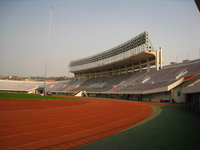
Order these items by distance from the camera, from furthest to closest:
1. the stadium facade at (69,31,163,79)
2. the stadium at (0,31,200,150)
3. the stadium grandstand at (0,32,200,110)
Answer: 1. the stadium facade at (69,31,163,79)
2. the stadium grandstand at (0,32,200,110)
3. the stadium at (0,31,200,150)

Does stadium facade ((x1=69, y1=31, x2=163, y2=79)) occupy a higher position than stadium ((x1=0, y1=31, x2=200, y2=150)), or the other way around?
stadium facade ((x1=69, y1=31, x2=163, y2=79))

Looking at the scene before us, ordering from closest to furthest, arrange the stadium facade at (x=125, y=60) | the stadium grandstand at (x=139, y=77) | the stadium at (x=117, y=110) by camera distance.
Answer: the stadium at (x=117, y=110) → the stadium grandstand at (x=139, y=77) → the stadium facade at (x=125, y=60)

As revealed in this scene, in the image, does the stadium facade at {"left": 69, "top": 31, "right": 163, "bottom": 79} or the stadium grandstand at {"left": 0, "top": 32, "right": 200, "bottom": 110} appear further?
the stadium facade at {"left": 69, "top": 31, "right": 163, "bottom": 79}

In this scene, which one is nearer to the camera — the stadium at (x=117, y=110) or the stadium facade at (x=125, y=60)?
the stadium at (x=117, y=110)

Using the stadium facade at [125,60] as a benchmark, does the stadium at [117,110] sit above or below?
below

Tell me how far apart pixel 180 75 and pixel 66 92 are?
46.7 m

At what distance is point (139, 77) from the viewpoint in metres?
39.9

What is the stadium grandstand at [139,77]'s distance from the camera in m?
24.7

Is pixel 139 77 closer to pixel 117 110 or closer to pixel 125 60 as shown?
pixel 125 60

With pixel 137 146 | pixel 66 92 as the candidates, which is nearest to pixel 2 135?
pixel 137 146

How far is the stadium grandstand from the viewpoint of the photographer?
2470 cm

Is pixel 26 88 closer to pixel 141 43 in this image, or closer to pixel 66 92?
pixel 66 92

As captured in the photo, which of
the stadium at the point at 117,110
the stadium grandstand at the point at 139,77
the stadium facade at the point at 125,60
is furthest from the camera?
the stadium facade at the point at 125,60

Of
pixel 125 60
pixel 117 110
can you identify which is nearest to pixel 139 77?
pixel 125 60
